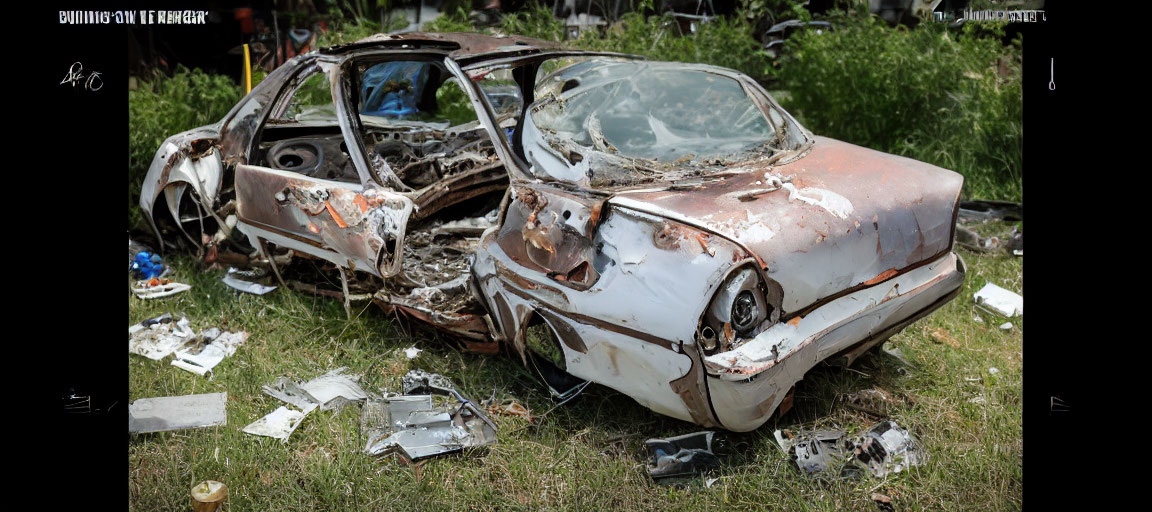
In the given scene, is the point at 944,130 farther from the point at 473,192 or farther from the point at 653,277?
the point at 653,277

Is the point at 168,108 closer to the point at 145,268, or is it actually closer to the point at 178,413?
the point at 145,268

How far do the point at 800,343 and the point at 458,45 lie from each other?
7.43ft

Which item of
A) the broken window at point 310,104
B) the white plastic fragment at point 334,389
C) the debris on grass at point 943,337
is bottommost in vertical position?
the white plastic fragment at point 334,389

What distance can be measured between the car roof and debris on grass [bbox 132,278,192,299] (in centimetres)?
167

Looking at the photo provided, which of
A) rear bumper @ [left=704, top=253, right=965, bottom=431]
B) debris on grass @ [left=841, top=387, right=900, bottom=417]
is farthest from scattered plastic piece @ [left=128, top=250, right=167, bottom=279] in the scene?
A: debris on grass @ [left=841, top=387, right=900, bottom=417]

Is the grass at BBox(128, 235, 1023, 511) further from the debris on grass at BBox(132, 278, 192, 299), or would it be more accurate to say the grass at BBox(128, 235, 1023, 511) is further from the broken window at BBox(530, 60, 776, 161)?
the broken window at BBox(530, 60, 776, 161)

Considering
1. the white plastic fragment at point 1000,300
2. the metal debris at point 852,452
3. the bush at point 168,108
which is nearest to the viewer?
the metal debris at point 852,452

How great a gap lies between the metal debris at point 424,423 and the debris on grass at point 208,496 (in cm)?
51

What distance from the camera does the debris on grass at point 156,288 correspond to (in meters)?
4.48

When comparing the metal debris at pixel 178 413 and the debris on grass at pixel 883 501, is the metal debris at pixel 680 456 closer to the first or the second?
the debris on grass at pixel 883 501

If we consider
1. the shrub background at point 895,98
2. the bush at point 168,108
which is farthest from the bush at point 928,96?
the bush at point 168,108
